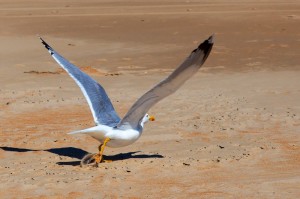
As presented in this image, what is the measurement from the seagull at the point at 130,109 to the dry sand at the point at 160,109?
0.31m

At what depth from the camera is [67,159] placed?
9727mm

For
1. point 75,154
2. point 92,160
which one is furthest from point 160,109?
point 92,160

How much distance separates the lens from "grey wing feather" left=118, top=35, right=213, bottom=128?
784 centimetres

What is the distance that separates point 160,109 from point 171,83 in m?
4.82

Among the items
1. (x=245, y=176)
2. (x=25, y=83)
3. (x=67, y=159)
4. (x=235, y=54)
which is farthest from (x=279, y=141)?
(x=235, y=54)

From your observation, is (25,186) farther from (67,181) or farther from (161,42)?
(161,42)

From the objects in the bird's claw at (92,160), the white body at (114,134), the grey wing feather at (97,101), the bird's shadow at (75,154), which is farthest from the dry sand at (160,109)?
the grey wing feather at (97,101)

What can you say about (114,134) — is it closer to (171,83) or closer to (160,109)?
(171,83)

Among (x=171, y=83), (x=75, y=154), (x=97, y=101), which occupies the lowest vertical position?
(x=75, y=154)

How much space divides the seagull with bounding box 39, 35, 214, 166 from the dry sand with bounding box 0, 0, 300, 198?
0.31 m

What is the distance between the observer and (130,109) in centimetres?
894

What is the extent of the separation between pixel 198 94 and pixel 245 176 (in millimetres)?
5846

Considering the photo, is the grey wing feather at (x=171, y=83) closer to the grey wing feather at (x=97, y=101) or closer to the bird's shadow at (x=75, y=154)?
the grey wing feather at (x=97, y=101)

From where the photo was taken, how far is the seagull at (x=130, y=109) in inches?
313
